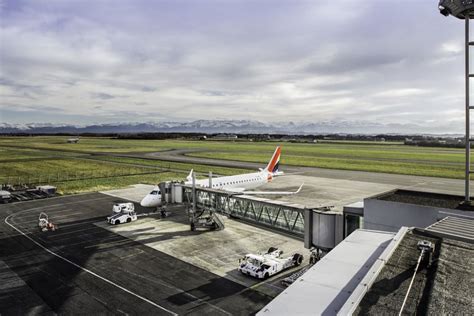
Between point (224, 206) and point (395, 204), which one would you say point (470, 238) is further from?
point (224, 206)

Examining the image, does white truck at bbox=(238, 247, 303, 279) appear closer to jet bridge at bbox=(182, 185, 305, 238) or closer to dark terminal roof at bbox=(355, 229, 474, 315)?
jet bridge at bbox=(182, 185, 305, 238)

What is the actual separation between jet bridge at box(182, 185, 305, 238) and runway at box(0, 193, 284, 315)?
576cm

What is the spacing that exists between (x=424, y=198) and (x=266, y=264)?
14.3 meters

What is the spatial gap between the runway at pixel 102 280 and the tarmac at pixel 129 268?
7 centimetres

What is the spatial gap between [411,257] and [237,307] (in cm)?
1336

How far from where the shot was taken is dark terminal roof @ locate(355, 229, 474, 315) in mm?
10220

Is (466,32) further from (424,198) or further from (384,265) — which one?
(384,265)

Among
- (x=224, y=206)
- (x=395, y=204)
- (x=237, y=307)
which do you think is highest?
(x=395, y=204)

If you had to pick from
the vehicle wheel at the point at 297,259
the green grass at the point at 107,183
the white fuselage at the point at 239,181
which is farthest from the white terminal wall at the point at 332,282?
the green grass at the point at 107,183

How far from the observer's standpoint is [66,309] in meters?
23.3

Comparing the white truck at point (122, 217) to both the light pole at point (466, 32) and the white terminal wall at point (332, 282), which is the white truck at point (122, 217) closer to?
the white terminal wall at point (332, 282)

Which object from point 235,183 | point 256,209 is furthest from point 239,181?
point 256,209

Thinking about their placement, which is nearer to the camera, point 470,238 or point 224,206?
point 470,238

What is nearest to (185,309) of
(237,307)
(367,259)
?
(237,307)
